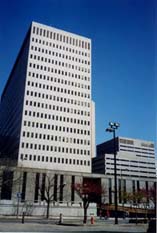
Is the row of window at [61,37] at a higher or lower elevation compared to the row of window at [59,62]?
higher

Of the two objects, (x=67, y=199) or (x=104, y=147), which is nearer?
(x=67, y=199)

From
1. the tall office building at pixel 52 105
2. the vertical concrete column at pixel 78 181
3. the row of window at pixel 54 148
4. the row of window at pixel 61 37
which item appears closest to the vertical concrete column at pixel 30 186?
the tall office building at pixel 52 105

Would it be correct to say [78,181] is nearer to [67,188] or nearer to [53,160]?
[67,188]

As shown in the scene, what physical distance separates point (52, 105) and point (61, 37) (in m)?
13.5

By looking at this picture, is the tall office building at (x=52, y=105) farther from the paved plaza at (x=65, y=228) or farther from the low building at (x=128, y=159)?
the paved plaza at (x=65, y=228)

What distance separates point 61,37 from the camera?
49.2 metres

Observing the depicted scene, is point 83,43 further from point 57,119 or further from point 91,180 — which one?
point 91,180

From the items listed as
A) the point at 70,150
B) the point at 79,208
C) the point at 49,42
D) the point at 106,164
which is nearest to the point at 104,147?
the point at 106,164

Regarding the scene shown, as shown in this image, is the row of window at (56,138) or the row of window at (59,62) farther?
the row of window at (59,62)

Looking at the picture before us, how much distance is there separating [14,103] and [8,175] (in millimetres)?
29013

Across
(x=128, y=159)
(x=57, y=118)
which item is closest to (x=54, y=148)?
(x=57, y=118)

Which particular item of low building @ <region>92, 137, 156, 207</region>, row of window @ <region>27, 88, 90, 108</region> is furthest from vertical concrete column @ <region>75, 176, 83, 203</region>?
low building @ <region>92, 137, 156, 207</region>

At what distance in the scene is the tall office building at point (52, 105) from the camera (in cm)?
4097

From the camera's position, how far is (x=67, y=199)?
121 ft
